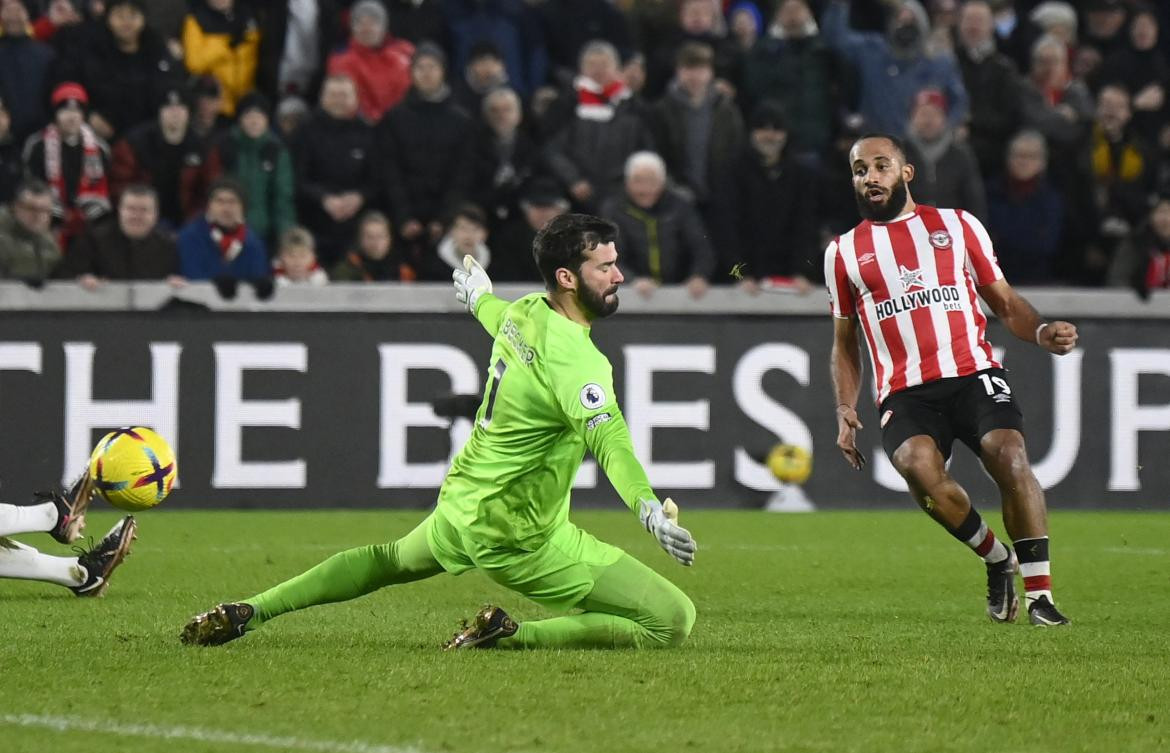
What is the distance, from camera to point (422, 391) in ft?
37.6

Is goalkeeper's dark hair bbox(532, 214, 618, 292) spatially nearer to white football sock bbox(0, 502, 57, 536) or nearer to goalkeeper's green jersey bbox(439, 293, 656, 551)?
goalkeeper's green jersey bbox(439, 293, 656, 551)

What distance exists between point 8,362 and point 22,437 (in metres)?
0.44

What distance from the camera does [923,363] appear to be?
24.3ft

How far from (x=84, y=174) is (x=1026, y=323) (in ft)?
23.2

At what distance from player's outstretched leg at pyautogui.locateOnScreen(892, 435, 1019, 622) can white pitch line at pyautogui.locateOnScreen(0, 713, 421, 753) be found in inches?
125

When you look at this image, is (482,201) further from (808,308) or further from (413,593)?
(413,593)

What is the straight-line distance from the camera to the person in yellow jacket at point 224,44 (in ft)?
43.2

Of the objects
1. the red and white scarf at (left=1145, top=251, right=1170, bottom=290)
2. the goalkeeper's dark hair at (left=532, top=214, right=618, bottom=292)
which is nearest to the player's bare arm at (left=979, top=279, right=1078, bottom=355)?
the goalkeeper's dark hair at (left=532, top=214, right=618, bottom=292)

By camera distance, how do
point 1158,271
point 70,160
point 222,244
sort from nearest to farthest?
point 222,244, point 70,160, point 1158,271

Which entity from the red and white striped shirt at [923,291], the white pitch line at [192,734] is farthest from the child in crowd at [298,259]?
the white pitch line at [192,734]

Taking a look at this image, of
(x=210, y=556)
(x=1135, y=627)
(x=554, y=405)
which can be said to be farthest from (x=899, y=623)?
(x=210, y=556)

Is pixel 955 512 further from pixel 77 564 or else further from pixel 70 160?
pixel 70 160

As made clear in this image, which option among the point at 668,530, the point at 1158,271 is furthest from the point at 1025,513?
the point at 1158,271

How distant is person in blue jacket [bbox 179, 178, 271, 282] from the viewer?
11820mm
